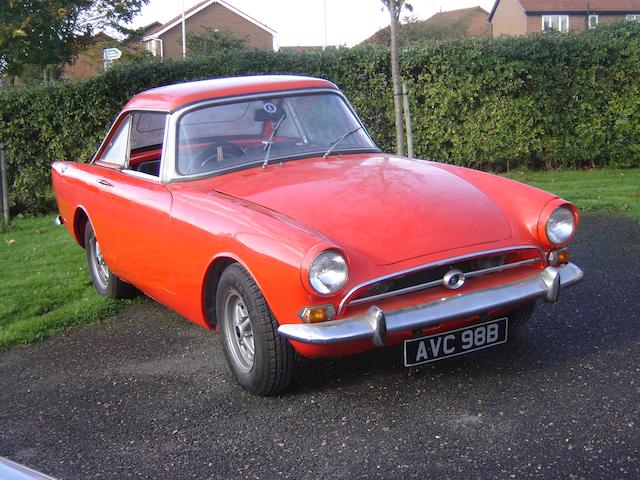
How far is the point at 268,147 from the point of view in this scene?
16.0 feet

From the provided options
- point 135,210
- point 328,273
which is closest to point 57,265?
point 135,210

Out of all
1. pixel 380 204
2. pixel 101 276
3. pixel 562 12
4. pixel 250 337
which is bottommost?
pixel 101 276

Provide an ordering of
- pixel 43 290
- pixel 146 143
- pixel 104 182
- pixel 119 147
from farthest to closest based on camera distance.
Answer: pixel 43 290
pixel 119 147
pixel 146 143
pixel 104 182

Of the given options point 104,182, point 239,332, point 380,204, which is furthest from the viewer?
point 104,182

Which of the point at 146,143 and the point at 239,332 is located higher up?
the point at 146,143

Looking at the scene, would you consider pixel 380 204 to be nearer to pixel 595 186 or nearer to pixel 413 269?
pixel 413 269

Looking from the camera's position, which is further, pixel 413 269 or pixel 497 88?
pixel 497 88

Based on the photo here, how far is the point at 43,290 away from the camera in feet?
21.2

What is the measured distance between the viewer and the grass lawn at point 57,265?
18.6ft

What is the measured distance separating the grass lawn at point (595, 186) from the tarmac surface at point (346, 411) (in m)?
3.83

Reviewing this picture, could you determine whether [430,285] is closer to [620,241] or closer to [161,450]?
[161,450]

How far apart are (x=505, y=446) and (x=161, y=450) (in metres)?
1.51

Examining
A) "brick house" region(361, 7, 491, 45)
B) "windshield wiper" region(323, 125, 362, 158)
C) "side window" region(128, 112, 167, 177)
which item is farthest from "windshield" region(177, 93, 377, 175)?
"brick house" region(361, 7, 491, 45)

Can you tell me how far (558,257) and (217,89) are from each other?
2425mm
